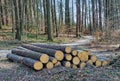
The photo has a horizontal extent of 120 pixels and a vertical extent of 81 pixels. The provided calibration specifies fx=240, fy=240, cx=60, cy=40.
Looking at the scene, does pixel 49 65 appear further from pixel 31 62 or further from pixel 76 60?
pixel 76 60

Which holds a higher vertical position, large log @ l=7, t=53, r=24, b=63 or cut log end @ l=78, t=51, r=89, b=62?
cut log end @ l=78, t=51, r=89, b=62

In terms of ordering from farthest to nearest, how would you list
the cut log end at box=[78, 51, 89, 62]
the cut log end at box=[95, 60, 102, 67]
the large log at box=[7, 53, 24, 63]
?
the large log at box=[7, 53, 24, 63] → the cut log end at box=[95, 60, 102, 67] → the cut log end at box=[78, 51, 89, 62]

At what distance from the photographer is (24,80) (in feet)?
28.1

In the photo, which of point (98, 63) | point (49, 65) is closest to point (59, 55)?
point (49, 65)

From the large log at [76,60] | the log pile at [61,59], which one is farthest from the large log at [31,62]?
the large log at [76,60]

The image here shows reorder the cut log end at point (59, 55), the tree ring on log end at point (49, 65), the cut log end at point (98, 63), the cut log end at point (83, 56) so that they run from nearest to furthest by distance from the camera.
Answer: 1. the tree ring on log end at point (49, 65)
2. the cut log end at point (59, 55)
3. the cut log end at point (83, 56)
4. the cut log end at point (98, 63)

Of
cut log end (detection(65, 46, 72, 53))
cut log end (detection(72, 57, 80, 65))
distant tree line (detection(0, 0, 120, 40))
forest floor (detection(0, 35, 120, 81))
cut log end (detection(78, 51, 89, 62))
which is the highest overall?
distant tree line (detection(0, 0, 120, 40))

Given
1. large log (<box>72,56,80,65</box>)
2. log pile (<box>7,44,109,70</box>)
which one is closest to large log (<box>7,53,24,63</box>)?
log pile (<box>7,44,109,70</box>)

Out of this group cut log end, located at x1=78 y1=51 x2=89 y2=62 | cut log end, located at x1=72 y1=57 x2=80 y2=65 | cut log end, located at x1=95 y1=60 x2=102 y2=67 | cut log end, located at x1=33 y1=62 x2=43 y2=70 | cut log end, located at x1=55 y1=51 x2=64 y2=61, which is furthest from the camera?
cut log end, located at x1=95 y1=60 x2=102 y2=67

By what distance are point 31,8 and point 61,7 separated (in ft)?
23.5

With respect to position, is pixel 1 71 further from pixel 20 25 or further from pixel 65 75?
pixel 20 25

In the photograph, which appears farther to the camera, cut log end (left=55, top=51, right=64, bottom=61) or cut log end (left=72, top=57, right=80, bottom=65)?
cut log end (left=72, top=57, right=80, bottom=65)

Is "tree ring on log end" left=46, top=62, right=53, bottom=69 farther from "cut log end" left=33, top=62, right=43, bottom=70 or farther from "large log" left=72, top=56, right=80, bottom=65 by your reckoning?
"large log" left=72, top=56, right=80, bottom=65

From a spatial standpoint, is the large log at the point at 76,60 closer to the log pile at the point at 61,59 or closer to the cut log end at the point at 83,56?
the log pile at the point at 61,59
